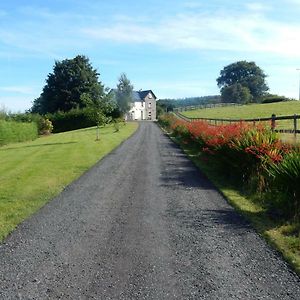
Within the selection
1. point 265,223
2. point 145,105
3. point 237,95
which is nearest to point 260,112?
point 265,223

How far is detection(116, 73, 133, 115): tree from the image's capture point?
261ft

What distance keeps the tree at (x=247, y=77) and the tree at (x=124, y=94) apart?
80712mm

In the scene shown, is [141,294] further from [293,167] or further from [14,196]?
[14,196]

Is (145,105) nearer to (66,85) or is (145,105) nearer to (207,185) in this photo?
(66,85)

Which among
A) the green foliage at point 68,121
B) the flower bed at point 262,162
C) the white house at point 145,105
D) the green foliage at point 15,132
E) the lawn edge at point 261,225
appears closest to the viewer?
the lawn edge at point 261,225

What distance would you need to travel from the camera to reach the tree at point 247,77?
520 feet

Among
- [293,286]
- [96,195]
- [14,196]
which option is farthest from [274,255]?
[14,196]

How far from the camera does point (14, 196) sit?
35.6ft

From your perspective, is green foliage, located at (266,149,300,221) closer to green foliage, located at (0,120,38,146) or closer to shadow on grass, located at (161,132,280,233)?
shadow on grass, located at (161,132,280,233)

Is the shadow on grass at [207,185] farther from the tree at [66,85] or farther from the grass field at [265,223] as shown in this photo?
the tree at [66,85]

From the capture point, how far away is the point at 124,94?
8156 centimetres

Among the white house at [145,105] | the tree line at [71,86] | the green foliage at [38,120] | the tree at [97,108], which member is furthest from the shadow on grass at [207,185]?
the white house at [145,105]

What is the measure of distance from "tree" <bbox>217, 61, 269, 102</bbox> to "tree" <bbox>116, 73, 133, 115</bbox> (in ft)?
265

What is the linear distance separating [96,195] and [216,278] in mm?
5902
